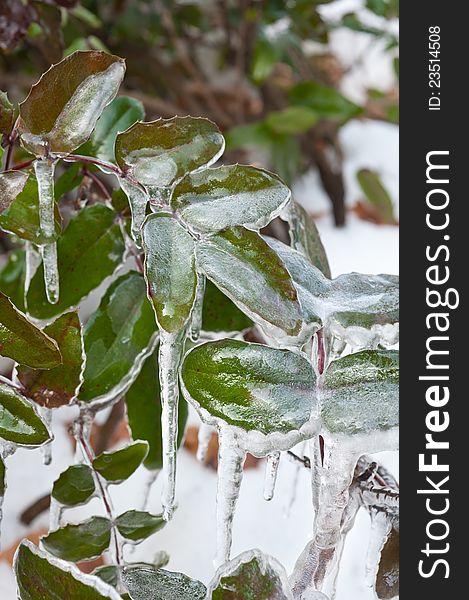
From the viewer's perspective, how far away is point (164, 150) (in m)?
0.34

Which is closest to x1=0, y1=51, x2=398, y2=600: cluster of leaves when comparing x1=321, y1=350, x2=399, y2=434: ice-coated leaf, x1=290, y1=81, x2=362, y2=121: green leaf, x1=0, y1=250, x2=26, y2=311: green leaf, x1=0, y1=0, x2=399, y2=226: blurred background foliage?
x1=321, y1=350, x2=399, y2=434: ice-coated leaf

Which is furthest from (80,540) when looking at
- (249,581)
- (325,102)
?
(325,102)

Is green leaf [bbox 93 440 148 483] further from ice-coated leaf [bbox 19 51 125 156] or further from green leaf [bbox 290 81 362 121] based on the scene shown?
green leaf [bbox 290 81 362 121]

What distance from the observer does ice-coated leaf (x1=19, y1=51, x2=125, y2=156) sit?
1.09 feet

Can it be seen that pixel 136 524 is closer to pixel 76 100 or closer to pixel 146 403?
pixel 146 403

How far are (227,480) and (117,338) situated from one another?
111mm

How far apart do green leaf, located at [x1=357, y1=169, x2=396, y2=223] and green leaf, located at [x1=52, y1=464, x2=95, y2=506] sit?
0.88 m

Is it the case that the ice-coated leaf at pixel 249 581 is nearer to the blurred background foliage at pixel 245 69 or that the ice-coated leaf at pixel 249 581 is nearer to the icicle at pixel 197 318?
the icicle at pixel 197 318

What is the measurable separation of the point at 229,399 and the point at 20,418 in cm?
10

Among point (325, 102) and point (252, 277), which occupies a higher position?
point (325, 102)

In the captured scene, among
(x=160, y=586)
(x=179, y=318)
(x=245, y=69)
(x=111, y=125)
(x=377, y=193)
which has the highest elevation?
(x=245, y=69)

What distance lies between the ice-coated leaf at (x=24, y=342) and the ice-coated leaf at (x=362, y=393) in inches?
4.6

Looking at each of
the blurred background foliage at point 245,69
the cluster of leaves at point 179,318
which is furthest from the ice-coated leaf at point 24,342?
the blurred background foliage at point 245,69

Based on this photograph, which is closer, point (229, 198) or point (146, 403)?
point (229, 198)
